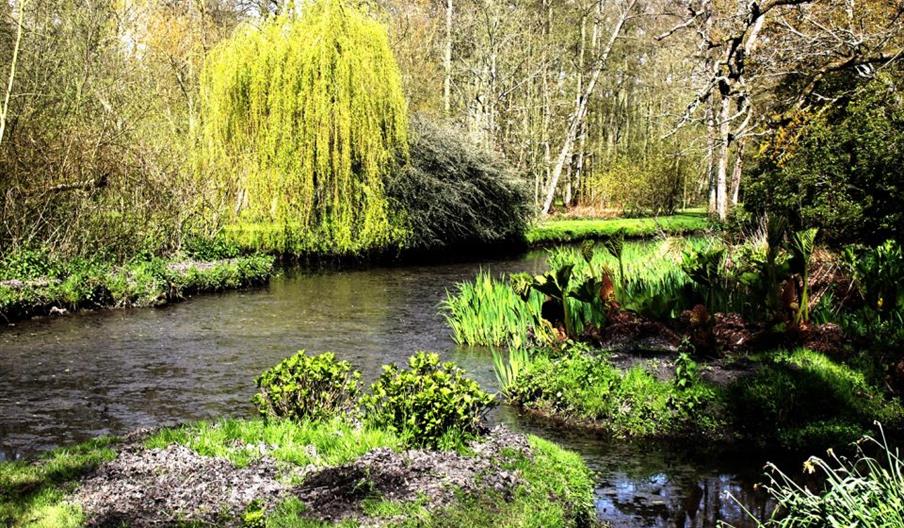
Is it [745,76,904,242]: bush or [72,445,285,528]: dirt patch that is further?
[745,76,904,242]: bush

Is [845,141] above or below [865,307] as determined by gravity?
above

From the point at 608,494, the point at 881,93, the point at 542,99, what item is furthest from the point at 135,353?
the point at 542,99

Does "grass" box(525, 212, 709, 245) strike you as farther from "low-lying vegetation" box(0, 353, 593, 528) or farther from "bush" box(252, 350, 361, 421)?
"low-lying vegetation" box(0, 353, 593, 528)

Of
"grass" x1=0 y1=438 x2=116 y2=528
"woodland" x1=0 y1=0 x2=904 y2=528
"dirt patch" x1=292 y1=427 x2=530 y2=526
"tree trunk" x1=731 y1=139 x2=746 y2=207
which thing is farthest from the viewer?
"tree trunk" x1=731 y1=139 x2=746 y2=207

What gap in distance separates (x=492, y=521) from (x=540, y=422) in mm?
3609

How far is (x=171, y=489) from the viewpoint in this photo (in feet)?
16.4

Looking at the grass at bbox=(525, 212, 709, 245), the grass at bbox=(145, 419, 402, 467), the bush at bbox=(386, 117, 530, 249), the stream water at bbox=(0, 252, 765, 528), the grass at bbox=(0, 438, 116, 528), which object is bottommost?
the stream water at bbox=(0, 252, 765, 528)

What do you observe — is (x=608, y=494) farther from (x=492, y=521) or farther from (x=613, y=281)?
(x=613, y=281)

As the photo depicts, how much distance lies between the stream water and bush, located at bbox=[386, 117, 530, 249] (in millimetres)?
5005

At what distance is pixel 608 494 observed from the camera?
6.21 meters

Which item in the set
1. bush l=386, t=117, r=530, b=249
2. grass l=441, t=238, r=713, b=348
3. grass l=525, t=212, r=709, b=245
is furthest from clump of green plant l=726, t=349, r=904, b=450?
grass l=525, t=212, r=709, b=245

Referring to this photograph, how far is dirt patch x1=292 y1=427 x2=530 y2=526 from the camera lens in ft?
15.6

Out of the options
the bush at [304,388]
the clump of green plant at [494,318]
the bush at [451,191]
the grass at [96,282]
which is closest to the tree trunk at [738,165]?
the bush at [451,191]

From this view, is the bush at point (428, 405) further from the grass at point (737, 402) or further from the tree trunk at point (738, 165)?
the tree trunk at point (738, 165)
